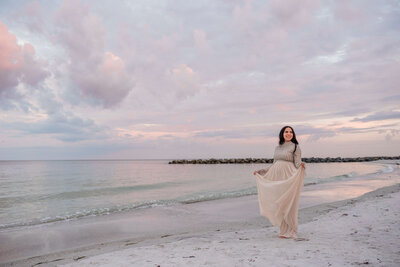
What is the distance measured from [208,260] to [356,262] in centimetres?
225

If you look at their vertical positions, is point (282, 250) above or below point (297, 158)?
below

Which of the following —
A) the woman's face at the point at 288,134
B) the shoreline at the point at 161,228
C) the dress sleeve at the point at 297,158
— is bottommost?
the shoreline at the point at 161,228

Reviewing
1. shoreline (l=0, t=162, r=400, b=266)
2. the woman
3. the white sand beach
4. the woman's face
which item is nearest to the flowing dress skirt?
the woman

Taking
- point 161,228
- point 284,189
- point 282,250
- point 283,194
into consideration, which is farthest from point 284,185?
point 161,228

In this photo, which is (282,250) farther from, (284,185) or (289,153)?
(289,153)

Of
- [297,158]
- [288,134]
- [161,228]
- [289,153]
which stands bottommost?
[161,228]

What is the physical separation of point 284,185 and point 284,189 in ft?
0.27

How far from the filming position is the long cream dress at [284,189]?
573 centimetres

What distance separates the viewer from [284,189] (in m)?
5.78

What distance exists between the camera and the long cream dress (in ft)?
18.8

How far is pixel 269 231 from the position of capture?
22.4 feet

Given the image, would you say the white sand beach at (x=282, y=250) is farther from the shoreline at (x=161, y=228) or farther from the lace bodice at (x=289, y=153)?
the lace bodice at (x=289, y=153)

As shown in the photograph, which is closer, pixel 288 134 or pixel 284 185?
pixel 284 185

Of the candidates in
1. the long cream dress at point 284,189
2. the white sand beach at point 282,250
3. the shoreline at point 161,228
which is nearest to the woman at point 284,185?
the long cream dress at point 284,189
